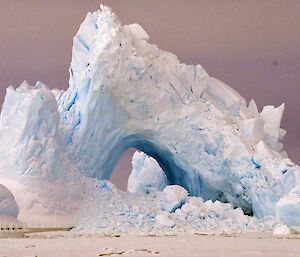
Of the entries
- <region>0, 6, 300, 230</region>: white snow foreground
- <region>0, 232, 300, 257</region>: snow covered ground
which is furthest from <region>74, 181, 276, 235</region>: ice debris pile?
<region>0, 232, 300, 257</region>: snow covered ground

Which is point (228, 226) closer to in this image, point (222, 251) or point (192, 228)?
point (192, 228)

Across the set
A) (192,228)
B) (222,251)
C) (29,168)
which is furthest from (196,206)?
(222,251)

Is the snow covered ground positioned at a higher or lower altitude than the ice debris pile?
lower

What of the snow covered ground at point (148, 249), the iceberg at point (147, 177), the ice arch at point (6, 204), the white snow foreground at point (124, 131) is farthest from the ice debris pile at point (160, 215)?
the snow covered ground at point (148, 249)

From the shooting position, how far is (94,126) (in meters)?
21.4

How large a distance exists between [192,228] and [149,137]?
158 inches

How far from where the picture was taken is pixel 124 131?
21984 millimetres

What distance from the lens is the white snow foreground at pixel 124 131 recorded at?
1989 centimetres

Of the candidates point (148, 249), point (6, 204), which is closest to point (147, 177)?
point (6, 204)

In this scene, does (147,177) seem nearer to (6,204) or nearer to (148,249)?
(6,204)

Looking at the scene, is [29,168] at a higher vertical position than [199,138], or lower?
lower

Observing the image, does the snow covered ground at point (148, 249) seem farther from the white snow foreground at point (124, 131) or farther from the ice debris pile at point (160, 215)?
the white snow foreground at point (124, 131)

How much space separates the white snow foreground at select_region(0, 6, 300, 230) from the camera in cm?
1989

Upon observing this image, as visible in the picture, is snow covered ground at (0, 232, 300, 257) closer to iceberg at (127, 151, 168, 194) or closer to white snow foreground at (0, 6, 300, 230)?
white snow foreground at (0, 6, 300, 230)
